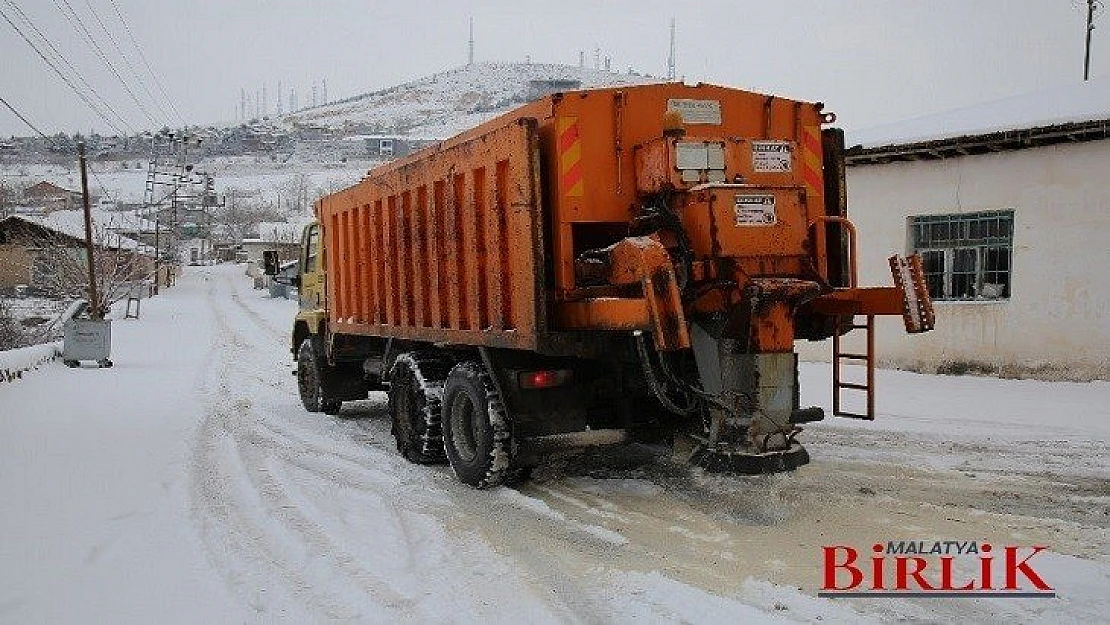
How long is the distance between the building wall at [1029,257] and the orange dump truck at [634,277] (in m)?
7.00

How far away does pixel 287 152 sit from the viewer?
527ft

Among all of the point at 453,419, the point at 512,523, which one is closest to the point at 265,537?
the point at 512,523

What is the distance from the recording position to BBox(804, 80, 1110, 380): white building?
11867 millimetres

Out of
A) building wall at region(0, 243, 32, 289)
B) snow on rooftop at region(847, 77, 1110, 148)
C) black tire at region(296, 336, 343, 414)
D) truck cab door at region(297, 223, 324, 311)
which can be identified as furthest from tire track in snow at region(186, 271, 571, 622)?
building wall at region(0, 243, 32, 289)

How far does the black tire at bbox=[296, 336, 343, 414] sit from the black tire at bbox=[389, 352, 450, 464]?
9.91 ft

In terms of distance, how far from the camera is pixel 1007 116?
45.1ft

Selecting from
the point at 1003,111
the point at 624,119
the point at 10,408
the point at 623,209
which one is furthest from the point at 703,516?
the point at 1003,111

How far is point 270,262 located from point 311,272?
0.62 meters

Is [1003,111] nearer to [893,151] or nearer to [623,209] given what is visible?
[893,151]

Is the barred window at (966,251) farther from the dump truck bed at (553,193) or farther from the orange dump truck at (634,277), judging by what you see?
the dump truck bed at (553,193)

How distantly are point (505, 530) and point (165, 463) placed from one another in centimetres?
392

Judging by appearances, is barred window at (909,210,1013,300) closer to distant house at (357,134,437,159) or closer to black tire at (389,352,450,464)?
black tire at (389,352,450,464)

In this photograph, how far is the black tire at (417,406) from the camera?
736cm

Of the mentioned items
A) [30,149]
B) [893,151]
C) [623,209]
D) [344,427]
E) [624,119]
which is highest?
[30,149]
